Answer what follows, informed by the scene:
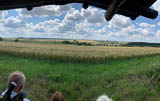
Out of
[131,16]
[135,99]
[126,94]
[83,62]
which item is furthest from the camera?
[83,62]

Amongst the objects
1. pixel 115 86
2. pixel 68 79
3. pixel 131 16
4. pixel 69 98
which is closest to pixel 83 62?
pixel 68 79

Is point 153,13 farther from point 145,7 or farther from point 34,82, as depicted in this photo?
point 34,82

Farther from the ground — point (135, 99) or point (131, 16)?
point (131, 16)

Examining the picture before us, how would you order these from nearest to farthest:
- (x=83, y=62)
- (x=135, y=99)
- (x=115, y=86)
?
(x=135, y=99) → (x=115, y=86) → (x=83, y=62)

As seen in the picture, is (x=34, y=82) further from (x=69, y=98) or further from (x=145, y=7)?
(x=145, y=7)

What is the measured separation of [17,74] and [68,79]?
15.4 ft

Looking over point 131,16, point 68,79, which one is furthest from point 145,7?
point 68,79

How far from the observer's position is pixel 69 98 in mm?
5055

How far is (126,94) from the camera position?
16.5 ft

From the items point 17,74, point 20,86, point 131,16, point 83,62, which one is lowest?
point 83,62

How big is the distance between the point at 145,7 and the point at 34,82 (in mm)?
5172

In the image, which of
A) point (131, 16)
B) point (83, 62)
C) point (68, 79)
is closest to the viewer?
point (131, 16)

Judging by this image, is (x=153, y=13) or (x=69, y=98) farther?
(x=69, y=98)

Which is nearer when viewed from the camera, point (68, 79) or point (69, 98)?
point (69, 98)
